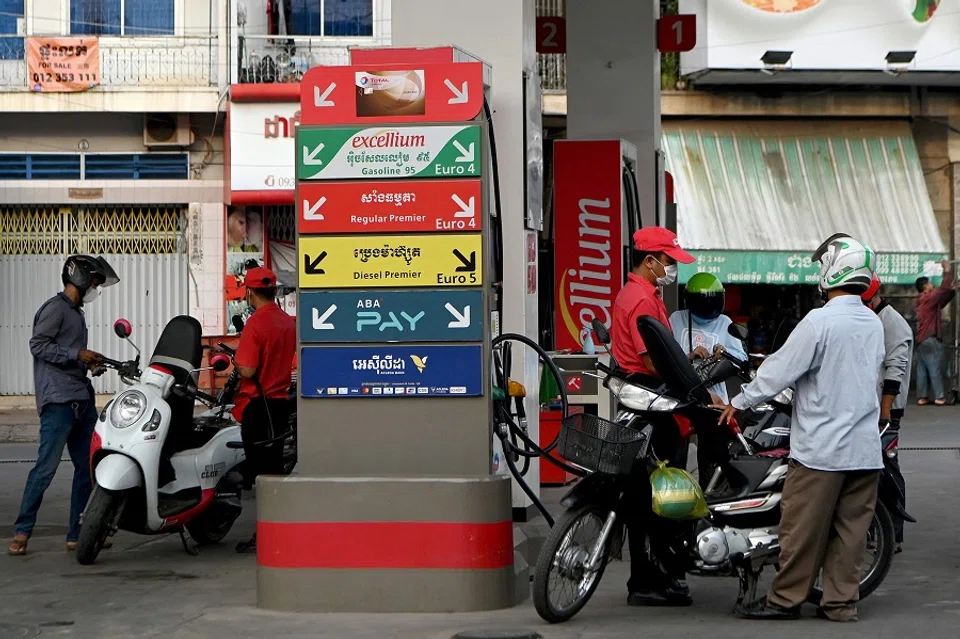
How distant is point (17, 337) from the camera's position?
23500 mm

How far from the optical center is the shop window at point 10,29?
2336 centimetres

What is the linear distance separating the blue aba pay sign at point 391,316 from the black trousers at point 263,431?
2.37m

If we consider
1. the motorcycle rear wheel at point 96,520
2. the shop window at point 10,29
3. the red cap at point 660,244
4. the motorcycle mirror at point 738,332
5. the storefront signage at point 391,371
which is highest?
the shop window at point 10,29

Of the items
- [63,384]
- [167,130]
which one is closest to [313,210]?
[63,384]

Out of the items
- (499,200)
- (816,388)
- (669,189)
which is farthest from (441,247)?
(669,189)

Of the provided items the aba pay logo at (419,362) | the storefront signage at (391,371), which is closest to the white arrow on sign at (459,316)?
the storefront signage at (391,371)

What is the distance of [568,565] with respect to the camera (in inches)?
268

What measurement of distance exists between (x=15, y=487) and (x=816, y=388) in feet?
29.5

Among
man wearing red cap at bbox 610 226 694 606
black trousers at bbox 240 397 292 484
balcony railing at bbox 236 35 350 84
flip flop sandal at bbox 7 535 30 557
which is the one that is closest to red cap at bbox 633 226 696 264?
man wearing red cap at bbox 610 226 694 606

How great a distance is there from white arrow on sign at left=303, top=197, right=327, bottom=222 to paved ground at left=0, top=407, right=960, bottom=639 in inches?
75.1

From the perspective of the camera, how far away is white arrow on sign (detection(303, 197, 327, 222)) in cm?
734

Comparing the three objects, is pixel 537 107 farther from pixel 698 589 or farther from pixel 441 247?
pixel 698 589

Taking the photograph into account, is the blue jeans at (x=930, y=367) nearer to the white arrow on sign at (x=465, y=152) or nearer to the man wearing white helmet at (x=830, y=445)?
the man wearing white helmet at (x=830, y=445)

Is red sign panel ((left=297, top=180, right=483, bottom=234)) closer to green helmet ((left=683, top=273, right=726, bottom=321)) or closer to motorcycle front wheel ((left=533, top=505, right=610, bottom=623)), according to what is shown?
motorcycle front wheel ((left=533, top=505, right=610, bottom=623))
